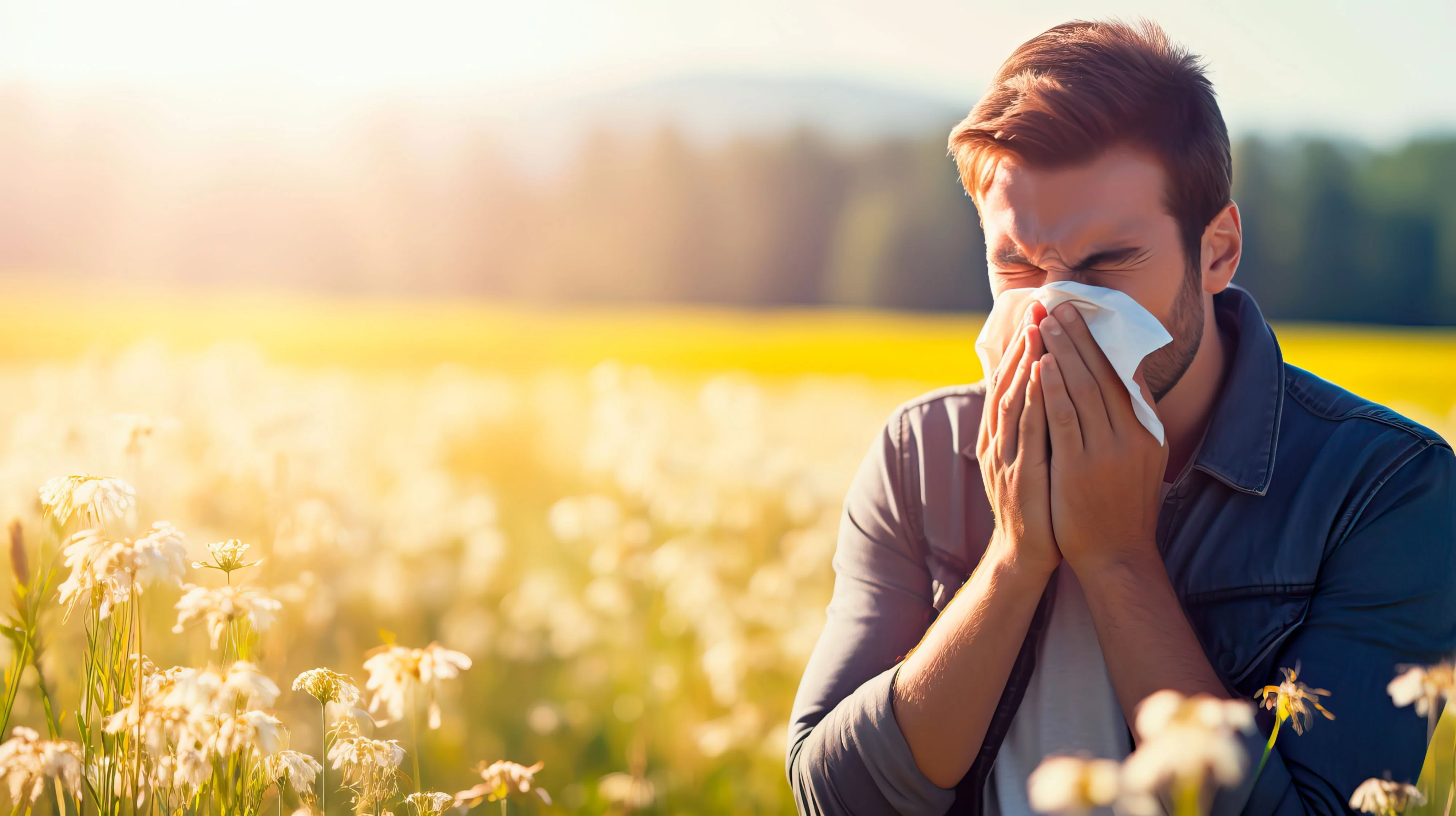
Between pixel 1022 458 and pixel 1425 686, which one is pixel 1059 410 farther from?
pixel 1425 686

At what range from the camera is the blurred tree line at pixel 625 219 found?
2091cm

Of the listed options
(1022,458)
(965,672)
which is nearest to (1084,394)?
(1022,458)

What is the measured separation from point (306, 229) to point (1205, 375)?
84.6 feet

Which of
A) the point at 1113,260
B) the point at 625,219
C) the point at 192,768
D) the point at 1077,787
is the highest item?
the point at 625,219

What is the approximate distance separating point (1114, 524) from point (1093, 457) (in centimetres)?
12

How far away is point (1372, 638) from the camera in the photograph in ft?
5.01

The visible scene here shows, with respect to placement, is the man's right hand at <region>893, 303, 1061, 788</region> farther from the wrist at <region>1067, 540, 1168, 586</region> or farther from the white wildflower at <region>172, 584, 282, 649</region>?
the white wildflower at <region>172, 584, 282, 649</region>

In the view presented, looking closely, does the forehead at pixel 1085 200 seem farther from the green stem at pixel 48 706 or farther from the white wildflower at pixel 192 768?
the green stem at pixel 48 706

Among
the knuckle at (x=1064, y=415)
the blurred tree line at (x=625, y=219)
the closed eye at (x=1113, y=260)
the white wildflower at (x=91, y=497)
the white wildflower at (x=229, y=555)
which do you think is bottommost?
the white wildflower at (x=229, y=555)

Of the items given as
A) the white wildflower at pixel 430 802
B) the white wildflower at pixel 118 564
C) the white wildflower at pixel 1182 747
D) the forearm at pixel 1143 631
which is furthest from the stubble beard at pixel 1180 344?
the white wildflower at pixel 118 564

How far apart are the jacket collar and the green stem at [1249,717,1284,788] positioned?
431 millimetres

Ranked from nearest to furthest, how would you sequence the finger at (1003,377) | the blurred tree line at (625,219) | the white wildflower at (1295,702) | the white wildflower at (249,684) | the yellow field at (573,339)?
the white wildflower at (1295,702), the white wildflower at (249,684), the finger at (1003,377), the yellow field at (573,339), the blurred tree line at (625,219)

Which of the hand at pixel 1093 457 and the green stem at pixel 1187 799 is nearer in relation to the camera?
the green stem at pixel 1187 799

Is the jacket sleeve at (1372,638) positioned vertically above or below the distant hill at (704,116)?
below
